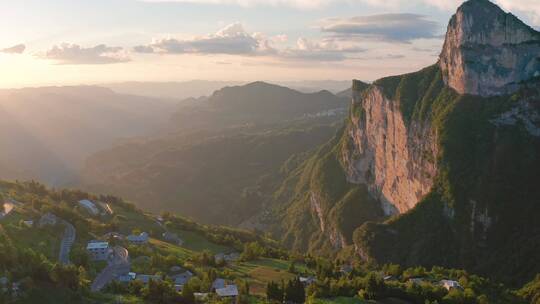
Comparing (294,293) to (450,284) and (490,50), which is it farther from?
(490,50)

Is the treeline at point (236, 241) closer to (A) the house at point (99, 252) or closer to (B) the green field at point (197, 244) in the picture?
(B) the green field at point (197, 244)

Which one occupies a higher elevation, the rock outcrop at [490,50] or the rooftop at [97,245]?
the rock outcrop at [490,50]

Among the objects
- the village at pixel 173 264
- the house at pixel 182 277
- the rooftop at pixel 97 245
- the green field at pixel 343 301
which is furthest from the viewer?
the rooftop at pixel 97 245

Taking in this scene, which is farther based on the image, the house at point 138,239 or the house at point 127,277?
the house at point 138,239

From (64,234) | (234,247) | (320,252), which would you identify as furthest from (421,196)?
(64,234)

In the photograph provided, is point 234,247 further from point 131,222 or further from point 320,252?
point 320,252

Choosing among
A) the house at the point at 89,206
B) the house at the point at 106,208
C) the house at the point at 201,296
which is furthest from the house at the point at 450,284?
the house at the point at 106,208

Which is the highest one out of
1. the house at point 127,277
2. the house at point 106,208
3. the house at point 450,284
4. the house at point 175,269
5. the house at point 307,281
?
the house at point 127,277

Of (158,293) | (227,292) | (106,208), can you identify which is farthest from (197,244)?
(158,293)

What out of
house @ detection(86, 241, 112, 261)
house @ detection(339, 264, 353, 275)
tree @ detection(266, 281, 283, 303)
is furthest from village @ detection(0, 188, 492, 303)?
house @ detection(339, 264, 353, 275)
